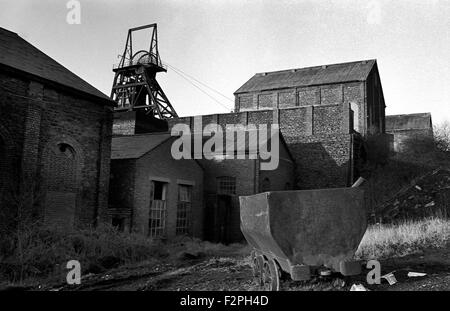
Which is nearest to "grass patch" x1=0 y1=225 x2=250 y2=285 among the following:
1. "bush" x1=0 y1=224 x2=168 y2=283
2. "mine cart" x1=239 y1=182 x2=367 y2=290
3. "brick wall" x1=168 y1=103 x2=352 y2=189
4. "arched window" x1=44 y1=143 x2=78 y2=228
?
"bush" x1=0 y1=224 x2=168 y2=283

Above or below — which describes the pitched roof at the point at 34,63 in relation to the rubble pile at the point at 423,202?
above

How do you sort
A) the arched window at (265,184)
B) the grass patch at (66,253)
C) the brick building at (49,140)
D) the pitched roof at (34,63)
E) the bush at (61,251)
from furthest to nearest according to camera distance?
the arched window at (265,184) → the pitched roof at (34,63) → the brick building at (49,140) → the bush at (61,251) → the grass patch at (66,253)

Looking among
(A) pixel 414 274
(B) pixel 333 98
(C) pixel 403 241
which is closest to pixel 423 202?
(C) pixel 403 241

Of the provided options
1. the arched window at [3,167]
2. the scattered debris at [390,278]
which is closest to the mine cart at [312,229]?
the scattered debris at [390,278]

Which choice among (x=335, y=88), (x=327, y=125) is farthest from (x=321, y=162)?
(x=335, y=88)

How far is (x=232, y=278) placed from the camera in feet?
26.2

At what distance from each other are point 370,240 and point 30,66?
1174cm

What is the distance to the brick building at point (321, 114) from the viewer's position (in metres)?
27.1

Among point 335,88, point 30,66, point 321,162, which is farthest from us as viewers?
point 335,88

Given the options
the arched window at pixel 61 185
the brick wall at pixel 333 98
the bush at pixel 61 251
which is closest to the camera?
the bush at pixel 61 251

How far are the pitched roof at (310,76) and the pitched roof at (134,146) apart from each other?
64.8 feet

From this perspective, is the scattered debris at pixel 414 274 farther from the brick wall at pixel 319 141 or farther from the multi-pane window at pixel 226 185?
the brick wall at pixel 319 141

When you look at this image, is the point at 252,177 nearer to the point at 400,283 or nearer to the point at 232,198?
the point at 232,198
